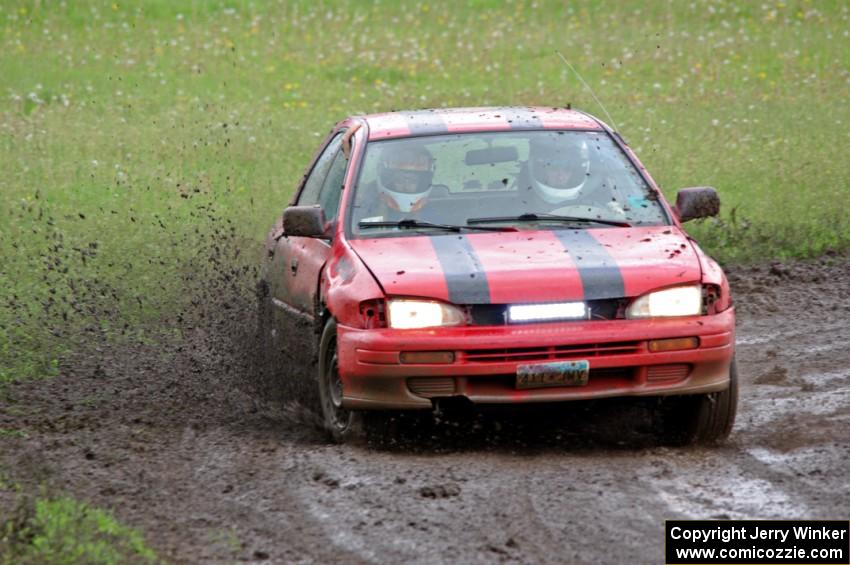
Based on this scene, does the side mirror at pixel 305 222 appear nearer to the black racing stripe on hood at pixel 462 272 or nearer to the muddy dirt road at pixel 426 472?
the black racing stripe on hood at pixel 462 272

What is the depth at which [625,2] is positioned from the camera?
33.3 meters

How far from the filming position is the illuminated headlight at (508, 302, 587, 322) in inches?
317

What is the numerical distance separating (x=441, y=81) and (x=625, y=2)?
7355mm

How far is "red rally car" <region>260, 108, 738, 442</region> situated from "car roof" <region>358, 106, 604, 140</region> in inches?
0.7

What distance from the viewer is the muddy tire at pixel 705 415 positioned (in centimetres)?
838

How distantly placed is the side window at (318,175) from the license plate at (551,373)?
2597mm

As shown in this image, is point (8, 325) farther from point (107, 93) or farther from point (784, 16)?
point (784, 16)

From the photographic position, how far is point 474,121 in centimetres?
971

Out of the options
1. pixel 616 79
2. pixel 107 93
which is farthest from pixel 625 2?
pixel 107 93

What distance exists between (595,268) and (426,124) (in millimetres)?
1839

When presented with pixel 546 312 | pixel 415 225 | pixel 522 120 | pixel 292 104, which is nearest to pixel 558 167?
pixel 522 120
